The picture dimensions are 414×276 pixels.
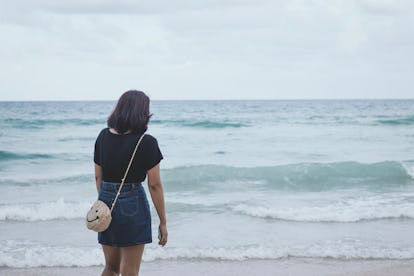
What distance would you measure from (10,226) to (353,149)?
527 inches

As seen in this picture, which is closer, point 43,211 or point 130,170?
point 130,170

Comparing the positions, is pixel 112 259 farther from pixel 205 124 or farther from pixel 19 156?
pixel 205 124

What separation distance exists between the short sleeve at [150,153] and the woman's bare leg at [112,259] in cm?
56

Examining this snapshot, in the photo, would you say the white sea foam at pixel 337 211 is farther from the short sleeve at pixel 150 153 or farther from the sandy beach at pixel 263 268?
the short sleeve at pixel 150 153

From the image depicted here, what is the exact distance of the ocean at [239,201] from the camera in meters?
6.15

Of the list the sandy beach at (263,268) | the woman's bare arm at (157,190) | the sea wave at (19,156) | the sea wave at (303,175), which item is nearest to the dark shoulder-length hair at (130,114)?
the woman's bare arm at (157,190)

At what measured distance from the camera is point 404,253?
237 inches

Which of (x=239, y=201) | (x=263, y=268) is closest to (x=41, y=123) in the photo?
(x=239, y=201)

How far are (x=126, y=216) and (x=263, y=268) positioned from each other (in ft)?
9.14

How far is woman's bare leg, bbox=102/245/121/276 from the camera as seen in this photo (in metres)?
3.28

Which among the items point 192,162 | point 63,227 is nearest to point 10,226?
point 63,227

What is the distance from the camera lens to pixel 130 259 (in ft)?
10.6

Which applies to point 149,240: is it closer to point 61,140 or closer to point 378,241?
point 378,241

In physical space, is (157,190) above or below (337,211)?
above
